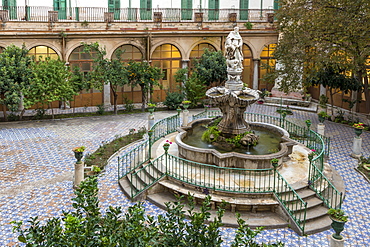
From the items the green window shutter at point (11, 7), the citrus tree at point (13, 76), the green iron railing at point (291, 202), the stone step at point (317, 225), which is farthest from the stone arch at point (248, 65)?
the stone step at point (317, 225)

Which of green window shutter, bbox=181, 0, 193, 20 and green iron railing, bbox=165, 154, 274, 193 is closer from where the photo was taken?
green iron railing, bbox=165, 154, 274, 193

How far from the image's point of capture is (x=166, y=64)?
987 inches

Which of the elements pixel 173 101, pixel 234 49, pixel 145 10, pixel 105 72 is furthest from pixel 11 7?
pixel 234 49

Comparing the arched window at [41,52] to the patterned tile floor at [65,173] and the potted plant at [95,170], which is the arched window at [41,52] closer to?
the patterned tile floor at [65,173]

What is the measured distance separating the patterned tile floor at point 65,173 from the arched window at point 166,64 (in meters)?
4.31

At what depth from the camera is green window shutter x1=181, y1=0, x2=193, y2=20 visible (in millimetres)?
25427

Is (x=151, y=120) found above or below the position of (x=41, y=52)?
below

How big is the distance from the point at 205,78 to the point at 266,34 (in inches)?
223

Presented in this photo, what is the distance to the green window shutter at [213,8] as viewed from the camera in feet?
84.9

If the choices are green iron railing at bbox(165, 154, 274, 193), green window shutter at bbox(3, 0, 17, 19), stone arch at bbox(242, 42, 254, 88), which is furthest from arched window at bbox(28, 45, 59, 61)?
green iron railing at bbox(165, 154, 274, 193)

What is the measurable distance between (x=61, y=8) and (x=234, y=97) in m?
14.5

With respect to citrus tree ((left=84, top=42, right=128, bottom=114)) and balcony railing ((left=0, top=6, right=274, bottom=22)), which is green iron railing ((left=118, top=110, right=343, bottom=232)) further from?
balcony railing ((left=0, top=6, right=274, bottom=22))

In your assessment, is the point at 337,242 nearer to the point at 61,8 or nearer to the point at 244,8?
the point at 61,8

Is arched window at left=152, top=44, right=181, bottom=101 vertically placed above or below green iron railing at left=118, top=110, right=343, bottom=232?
above
